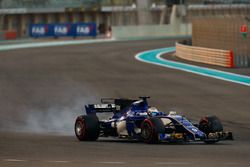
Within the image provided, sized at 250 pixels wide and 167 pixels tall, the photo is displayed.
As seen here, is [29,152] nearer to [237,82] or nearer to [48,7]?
[237,82]

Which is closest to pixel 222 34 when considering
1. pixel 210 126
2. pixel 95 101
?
pixel 95 101

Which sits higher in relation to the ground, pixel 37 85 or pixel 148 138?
pixel 148 138

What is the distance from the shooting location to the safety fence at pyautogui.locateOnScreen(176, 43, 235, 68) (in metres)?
42.2

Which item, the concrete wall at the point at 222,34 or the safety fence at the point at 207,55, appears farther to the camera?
the concrete wall at the point at 222,34

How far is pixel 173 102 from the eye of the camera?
88.1 ft

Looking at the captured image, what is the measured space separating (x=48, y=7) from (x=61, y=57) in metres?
39.8

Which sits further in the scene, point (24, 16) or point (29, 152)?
point (24, 16)

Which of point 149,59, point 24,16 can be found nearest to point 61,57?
point 149,59

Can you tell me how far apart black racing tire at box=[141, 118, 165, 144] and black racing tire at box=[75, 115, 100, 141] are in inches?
53.1

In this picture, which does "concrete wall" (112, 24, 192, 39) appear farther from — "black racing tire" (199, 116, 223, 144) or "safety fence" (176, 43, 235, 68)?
"black racing tire" (199, 116, 223, 144)

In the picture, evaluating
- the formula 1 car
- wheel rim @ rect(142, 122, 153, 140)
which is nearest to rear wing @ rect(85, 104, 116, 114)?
the formula 1 car

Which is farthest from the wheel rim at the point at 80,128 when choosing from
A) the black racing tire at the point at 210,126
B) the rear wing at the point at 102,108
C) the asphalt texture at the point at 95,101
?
the black racing tire at the point at 210,126

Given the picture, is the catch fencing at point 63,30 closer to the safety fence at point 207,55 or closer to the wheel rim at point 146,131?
the safety fence at point 207,55

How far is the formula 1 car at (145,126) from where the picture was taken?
15484 mm
